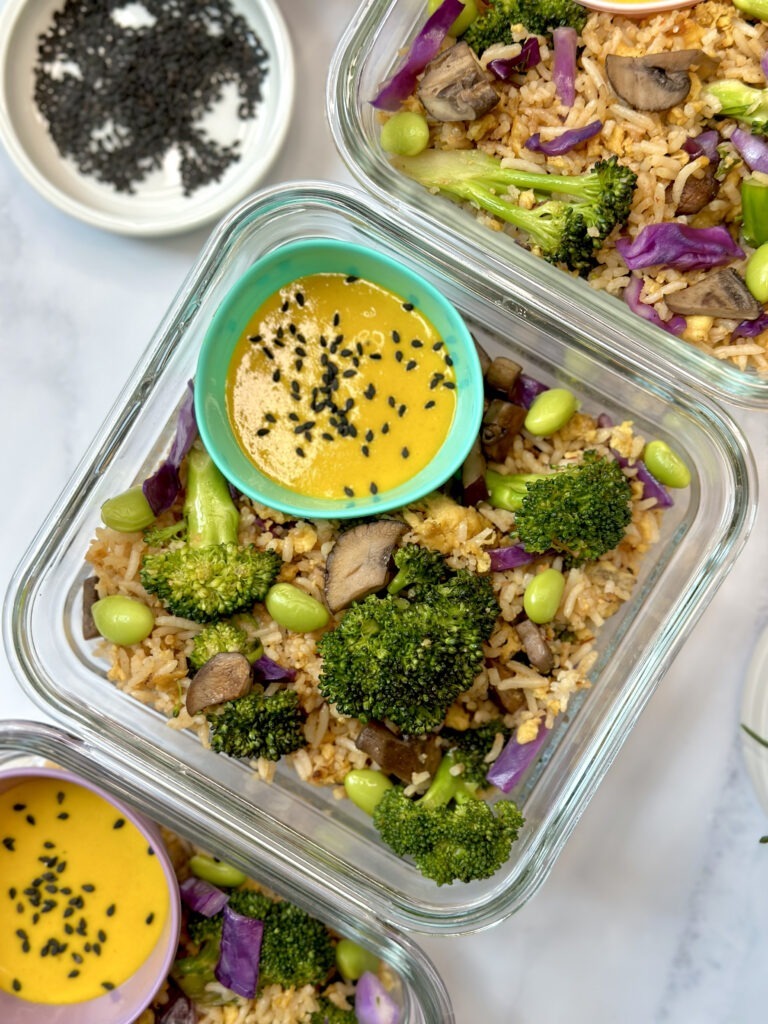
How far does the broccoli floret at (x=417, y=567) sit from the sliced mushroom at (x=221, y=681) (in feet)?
1.23

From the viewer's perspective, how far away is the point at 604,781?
8.18 feet

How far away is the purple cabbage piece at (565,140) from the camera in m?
2.21

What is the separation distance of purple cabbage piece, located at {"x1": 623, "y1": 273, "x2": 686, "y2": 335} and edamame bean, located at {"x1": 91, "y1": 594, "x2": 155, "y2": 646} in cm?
134

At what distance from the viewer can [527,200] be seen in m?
2.23

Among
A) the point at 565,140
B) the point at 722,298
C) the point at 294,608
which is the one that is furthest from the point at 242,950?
the point at 565,140

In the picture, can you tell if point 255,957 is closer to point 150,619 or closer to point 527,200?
point 150,619

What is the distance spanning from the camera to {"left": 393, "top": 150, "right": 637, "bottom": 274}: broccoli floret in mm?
2168

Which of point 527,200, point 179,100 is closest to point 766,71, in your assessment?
point 527,200

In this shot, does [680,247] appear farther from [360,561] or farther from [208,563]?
[208,563]

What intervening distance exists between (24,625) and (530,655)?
1.16m

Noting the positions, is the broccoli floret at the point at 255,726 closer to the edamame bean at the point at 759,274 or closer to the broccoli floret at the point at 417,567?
the broccoli floret at the point at 417,567

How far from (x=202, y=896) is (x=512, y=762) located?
84 cm

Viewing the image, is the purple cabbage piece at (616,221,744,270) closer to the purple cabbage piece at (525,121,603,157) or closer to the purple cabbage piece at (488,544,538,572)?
the purple cabbage piece at (525,121,603,157)

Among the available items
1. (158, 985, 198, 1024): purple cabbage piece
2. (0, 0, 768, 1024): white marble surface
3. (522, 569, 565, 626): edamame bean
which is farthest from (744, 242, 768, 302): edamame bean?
(158, 985, 198, 1024): purple cabbage piece
